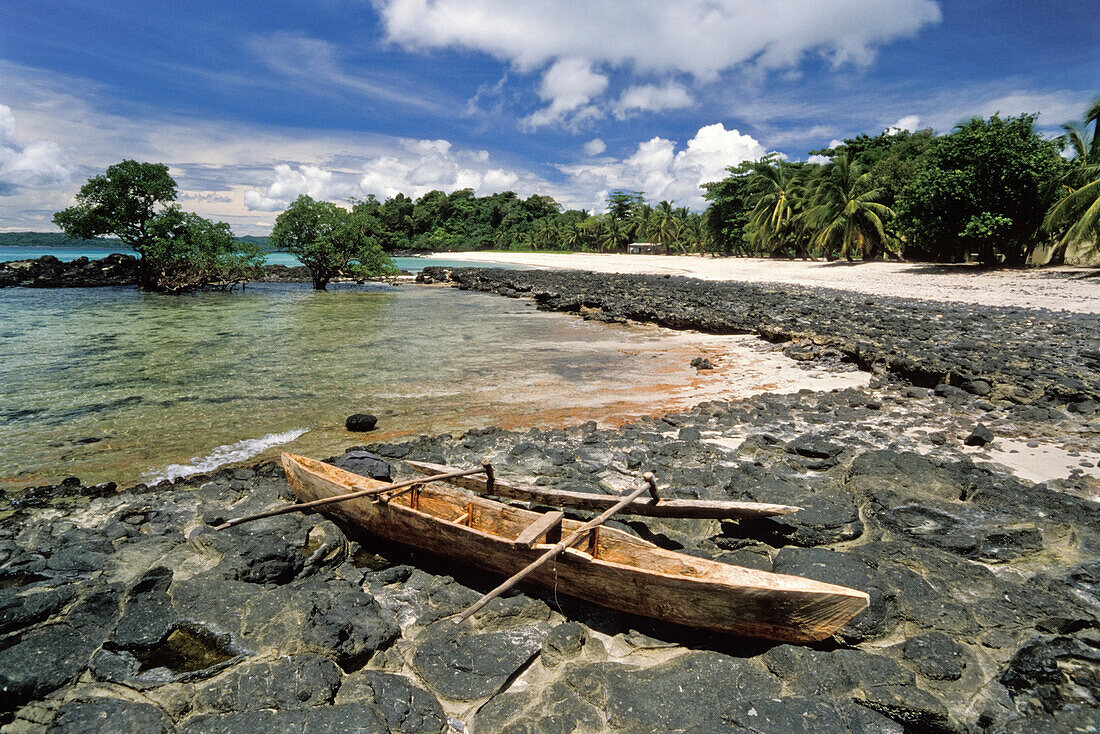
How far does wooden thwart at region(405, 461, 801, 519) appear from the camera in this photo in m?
5.07

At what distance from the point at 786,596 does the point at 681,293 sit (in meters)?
26.9

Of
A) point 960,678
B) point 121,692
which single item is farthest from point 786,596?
point 121,692

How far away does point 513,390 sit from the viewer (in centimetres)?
1188

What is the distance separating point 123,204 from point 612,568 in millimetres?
40143

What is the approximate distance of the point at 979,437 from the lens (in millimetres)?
7191

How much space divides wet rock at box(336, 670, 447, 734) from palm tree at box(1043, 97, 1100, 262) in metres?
31.2

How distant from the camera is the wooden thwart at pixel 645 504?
5.07m

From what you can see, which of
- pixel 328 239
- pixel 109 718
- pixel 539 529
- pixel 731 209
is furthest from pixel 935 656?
pixel 731 209

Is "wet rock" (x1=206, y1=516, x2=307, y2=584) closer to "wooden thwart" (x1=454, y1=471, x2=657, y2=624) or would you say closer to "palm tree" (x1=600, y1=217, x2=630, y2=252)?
"wooden thwart" (x1=454, y1=471, x2=657, y2=624)

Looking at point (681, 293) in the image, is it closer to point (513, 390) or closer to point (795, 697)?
point (513, 390)

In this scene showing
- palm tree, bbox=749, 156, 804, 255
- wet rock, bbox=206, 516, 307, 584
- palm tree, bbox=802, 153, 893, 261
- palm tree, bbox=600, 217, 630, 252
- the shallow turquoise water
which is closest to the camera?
wet rock, bbox=206, 516, 307, 584

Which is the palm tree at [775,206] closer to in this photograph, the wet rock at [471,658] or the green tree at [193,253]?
the green tree at [193,253]

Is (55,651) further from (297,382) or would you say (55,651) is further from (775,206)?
(775,206)

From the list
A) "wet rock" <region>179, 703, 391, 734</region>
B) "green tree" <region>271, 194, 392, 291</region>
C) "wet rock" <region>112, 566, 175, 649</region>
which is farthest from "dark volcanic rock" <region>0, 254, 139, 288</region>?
"wet rock" <region>179, 703, 391, 734</region>
